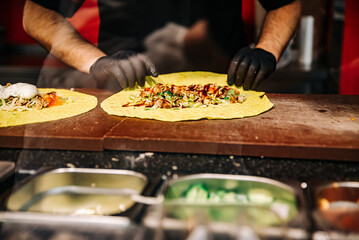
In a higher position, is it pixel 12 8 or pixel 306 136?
pixel 12 8

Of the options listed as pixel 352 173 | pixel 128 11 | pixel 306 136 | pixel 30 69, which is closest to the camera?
pixel 352 173

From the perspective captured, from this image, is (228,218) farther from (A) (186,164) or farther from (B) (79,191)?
(B) (79,191)

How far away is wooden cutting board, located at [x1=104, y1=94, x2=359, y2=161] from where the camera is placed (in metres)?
1.12

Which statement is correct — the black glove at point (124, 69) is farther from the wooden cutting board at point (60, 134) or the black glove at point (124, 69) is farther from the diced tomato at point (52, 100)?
the wooden cutting board at point (60, 134)

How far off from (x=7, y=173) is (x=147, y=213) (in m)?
0.52

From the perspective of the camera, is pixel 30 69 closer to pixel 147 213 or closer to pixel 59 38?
pixel 59 38

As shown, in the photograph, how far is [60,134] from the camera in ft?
4.13

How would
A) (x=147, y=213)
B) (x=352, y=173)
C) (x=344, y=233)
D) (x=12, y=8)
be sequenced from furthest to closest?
(x=12, y=8)
(x=352, y=173)
(x=147, y=213)
(x=344, y=233)

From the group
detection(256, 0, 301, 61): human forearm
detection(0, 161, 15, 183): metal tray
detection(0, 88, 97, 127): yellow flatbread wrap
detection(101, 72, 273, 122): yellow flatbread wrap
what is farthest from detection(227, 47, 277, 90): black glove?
detection(0, 161, 15, 183): metal tray

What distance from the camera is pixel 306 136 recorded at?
120cm

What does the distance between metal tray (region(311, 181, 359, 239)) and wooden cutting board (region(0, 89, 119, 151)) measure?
0.73m

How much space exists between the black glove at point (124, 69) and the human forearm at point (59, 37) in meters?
0.20

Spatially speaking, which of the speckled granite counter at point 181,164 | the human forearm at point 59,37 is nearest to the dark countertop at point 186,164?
the speckled granite counter at point 181,164

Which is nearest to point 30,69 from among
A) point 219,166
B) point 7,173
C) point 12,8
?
point 12,8
